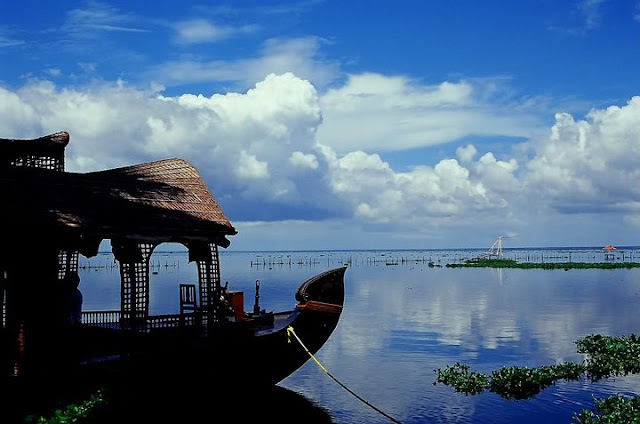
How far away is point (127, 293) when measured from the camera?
1541 centimetres

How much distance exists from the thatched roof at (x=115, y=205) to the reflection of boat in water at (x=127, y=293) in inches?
1.1

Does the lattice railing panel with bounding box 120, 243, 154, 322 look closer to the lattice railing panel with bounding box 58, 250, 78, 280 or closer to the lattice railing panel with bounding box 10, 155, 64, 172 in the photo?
the lattice railing panel with bounding box 58, 250, 78, 280

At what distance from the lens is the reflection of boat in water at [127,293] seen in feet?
38.6

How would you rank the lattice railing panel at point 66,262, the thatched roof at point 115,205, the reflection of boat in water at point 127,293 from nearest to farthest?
the reflection of boat in water at point 127,293 < the thatched roof at point 115,205 < the lattice railing panel at point 66,262

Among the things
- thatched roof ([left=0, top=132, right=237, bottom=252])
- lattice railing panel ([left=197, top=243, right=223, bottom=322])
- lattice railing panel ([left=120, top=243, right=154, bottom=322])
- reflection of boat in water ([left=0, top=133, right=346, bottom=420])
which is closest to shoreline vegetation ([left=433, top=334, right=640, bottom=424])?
reflection of boat in water ([left=0, top=133, right=346, bottom=420])

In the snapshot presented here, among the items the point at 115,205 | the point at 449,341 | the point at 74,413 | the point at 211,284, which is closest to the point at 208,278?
the point at 211,284

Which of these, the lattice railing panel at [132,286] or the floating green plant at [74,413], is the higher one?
the lattice railing panel at [132,286]

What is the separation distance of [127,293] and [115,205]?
2688mm

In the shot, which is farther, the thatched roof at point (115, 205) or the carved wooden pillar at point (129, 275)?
the carved wooden pillar at point (129, 275)

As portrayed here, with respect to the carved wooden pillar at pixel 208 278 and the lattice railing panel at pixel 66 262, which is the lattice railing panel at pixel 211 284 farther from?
the lattice railing panel at pixel 66 262

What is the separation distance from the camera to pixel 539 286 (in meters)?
59.0

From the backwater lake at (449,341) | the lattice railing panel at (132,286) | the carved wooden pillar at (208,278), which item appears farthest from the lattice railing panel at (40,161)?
the backwater lake at (449,341)

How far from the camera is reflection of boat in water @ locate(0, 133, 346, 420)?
11.8 m

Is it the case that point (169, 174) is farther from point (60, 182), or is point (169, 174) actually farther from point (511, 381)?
point (511, 381)
